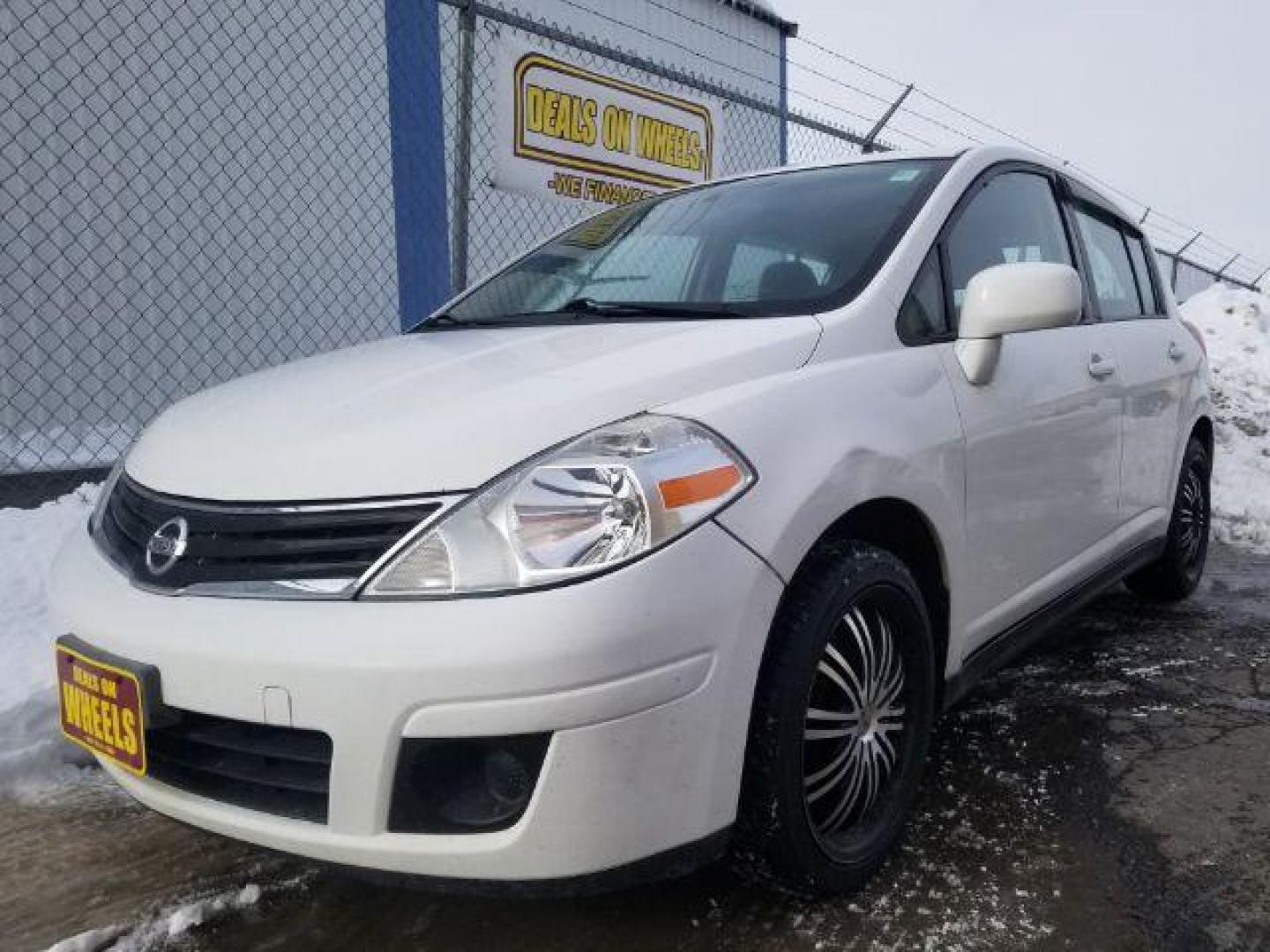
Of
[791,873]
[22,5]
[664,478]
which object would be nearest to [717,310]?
[664,478]

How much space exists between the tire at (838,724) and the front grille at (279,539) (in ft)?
2.07

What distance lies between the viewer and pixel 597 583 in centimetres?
138

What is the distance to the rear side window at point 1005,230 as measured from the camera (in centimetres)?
237

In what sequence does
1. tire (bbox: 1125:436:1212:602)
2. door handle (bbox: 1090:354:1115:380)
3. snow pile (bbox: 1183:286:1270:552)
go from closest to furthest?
door handle (bbox: 1090:354:1115:380) < tire (bbox: 1125:436:1212:602) < snow pile (bbox: 1183:286:1270:552)

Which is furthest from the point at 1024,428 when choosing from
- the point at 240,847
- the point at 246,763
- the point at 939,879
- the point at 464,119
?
the point at 464,119

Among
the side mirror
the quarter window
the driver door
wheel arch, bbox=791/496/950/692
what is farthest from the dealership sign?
wheel arch, bbox=791/496/950/692

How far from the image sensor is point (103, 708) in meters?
1.62

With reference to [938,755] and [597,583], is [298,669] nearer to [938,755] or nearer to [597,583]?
[597,583]

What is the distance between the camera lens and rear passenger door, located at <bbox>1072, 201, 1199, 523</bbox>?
2977 millimetres

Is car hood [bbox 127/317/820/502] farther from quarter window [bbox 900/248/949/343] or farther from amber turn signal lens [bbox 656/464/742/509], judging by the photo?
quarter window [bbox 900/248/949/343]

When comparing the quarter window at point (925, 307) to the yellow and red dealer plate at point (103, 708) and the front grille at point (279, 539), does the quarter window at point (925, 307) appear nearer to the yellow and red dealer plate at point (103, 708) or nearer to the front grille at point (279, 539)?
the front grille at point (279, 539)

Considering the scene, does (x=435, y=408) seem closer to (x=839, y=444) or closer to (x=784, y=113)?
(x=839, y=444)

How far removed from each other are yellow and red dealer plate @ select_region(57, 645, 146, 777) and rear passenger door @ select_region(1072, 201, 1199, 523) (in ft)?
8.70

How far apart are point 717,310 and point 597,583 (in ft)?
3.08
